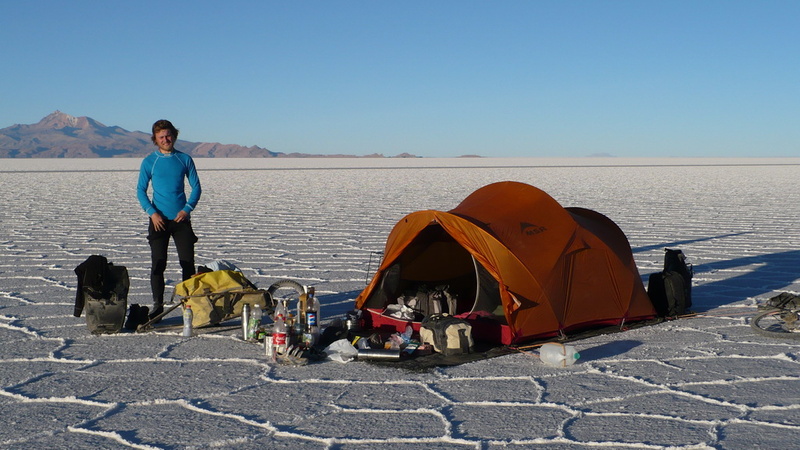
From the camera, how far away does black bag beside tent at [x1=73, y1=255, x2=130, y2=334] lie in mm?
5965

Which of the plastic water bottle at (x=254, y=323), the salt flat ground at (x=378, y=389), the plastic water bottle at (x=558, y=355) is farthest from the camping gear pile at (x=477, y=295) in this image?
the plastic water bottle at (x=558, y=355)

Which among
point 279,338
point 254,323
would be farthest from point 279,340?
point 254,323

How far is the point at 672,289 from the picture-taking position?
653 centimetres

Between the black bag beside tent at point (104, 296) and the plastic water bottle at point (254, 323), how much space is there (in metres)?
0.88

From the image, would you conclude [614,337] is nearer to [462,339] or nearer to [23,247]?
[462,339]

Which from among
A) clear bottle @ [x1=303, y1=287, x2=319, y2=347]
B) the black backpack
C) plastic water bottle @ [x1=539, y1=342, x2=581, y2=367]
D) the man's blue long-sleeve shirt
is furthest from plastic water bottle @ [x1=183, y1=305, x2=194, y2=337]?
the black backpack

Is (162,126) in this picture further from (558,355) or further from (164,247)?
(558,355)

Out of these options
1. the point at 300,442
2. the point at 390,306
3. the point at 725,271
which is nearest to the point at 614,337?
the point at 390,306

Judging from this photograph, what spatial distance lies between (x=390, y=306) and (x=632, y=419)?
2.58m

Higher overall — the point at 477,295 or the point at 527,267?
the point at 527,267

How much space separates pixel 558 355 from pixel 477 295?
121cm

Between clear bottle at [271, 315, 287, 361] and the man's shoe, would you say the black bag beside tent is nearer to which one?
the man's shoe

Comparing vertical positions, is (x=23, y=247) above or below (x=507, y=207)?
below

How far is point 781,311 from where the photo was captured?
605cm
